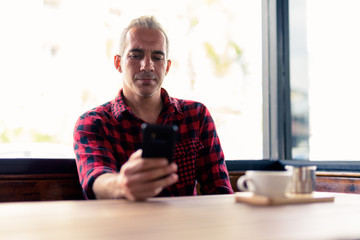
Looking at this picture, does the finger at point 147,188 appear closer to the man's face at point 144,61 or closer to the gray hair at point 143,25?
the man's face at point 144,61

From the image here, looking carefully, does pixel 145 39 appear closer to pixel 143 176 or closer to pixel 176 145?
pixel 176 145

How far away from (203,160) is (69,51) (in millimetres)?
983

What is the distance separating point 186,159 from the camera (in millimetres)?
1821

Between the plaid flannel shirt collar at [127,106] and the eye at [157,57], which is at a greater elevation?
the eye at [157,57]

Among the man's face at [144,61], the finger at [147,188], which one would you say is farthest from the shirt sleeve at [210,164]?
the finger at [147,188]

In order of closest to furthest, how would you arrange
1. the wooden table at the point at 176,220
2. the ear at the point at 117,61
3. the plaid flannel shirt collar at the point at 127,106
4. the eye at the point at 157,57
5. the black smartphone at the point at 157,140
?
the wooden table at the point at 176,220 → the black smartphone at the point at 157,140 → the plaid flannel shirt collar at the point at 127,106 → the eye at the point at 157,57 → the ear at the point at 117,61

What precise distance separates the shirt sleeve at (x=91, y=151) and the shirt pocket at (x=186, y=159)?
1.07 feet

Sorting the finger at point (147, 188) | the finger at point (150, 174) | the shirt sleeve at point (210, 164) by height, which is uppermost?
the finger at point (150, 174)

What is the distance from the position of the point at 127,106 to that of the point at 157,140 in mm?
853

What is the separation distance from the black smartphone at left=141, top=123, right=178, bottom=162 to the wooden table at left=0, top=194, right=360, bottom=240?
0.46 ft

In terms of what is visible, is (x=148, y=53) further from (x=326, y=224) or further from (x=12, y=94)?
A: (x=326, y=224)

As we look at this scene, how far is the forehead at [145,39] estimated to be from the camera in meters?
1.87

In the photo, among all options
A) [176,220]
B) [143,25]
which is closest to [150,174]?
[176,220]

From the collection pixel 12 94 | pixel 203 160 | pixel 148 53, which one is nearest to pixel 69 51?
pixel 12 94
